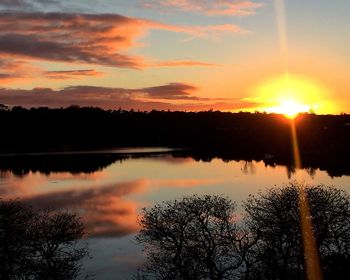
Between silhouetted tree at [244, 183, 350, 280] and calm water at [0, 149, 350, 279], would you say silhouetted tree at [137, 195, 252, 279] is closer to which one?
silhouetted tree at [244, 183, 350, 280]

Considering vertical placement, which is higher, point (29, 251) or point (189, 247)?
point (29, 251)

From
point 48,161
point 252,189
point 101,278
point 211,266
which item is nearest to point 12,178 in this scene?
point 48,161

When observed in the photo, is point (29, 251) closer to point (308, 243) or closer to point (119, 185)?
point (308, 243)

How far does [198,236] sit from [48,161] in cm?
13075

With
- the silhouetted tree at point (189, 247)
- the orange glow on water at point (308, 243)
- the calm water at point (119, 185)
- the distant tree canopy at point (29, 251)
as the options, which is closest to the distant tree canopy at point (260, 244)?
the silhouetted tree at point (189, 247)

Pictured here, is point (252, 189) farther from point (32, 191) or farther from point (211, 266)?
point (211, 266)

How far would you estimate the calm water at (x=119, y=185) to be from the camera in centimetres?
5900

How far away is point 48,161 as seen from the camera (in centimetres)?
16662

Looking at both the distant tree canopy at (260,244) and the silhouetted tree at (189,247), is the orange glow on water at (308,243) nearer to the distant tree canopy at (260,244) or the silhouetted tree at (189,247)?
the distant tree canopy at (260,244)

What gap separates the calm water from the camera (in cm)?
5900

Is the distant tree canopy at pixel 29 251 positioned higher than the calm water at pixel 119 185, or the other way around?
the distant tree canopy at pixel 29 251

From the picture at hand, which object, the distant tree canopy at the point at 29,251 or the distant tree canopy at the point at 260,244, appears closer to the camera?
the distant tree canopy at the point at 29,251

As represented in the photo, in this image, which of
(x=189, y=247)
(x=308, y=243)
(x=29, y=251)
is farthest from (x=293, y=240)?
(x=29, y=251)

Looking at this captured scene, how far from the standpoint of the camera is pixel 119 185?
393ft
